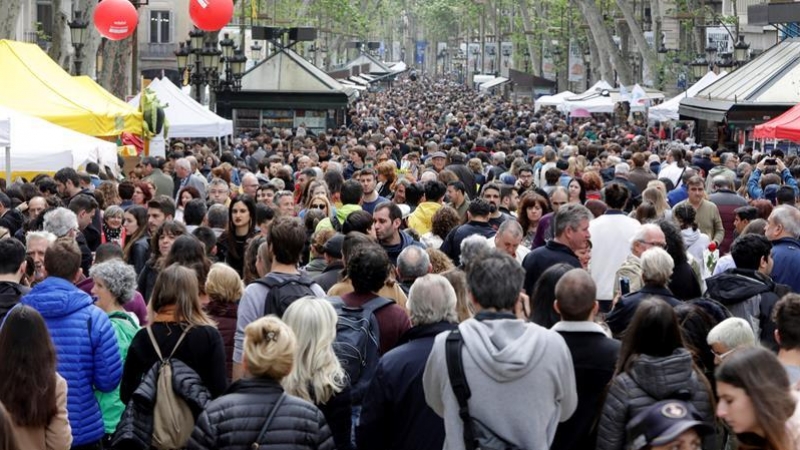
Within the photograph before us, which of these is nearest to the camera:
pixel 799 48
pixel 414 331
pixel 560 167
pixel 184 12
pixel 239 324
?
pixel 414 331

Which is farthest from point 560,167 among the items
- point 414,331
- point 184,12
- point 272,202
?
point 184,12

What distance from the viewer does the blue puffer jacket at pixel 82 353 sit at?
6.96m

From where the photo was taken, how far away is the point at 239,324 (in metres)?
7.58

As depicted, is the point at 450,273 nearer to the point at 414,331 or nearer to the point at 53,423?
the point at 414,331

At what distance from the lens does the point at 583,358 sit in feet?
20.3

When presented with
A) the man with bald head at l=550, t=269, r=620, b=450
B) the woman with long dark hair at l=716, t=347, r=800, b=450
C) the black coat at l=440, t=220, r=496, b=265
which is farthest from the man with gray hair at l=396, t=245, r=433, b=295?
the woman with long dark hair at l=716, t=347, r=800, b=450

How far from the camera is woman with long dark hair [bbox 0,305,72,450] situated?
5.89 meters

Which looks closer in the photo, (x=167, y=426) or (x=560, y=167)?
(x=167, y=426)

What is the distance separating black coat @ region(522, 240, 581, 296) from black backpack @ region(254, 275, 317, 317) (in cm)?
217

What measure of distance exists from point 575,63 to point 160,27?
20.8 meters

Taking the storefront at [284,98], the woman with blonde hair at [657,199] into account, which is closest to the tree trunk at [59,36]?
the storefront at [284,98]

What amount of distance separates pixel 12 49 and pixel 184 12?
55.5m

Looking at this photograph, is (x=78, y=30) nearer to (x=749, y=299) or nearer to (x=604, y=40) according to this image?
(x=749, y=299)

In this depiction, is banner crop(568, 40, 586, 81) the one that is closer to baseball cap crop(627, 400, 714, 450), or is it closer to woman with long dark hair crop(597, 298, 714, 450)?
woman with long dark hair crop(597, 298, 714, 450)
